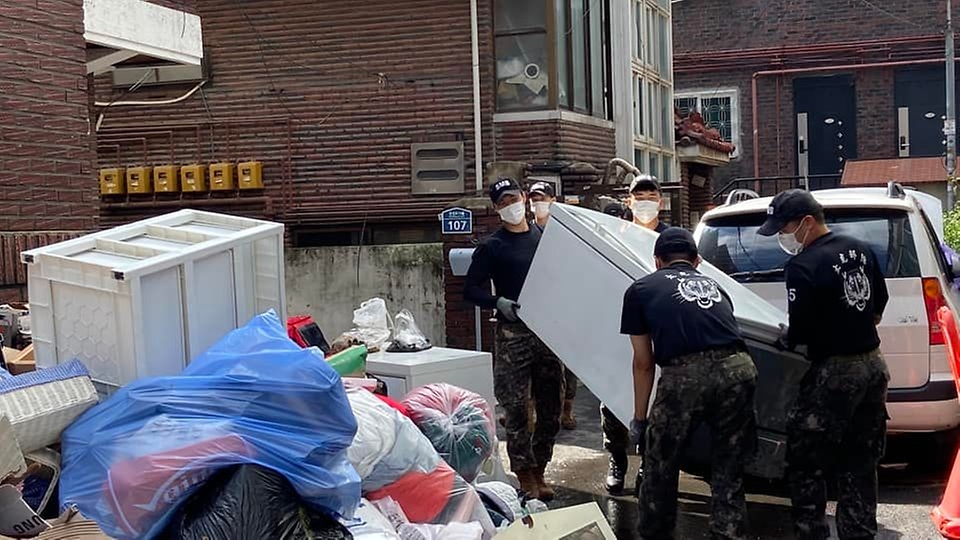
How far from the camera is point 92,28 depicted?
5.86 metres

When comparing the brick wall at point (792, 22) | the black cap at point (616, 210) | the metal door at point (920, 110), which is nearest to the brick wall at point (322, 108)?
the black cap at point (616, 210)

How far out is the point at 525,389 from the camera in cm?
564

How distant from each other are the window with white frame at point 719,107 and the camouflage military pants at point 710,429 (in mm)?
18691

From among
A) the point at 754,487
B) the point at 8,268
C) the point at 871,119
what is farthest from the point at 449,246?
the point at 871,119

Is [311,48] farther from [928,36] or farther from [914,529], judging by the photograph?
[928,36]

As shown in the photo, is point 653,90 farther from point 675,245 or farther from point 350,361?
point 350,361

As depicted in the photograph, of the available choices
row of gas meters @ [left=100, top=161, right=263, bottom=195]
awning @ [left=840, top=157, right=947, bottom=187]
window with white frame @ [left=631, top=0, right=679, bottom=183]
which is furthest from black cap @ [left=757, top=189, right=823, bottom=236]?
awning @ [left=840, top=157, right=947, bottom=187]

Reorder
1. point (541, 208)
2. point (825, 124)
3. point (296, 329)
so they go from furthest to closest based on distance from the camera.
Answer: point (825, 124) → point (541, 208) → point (296, 329)

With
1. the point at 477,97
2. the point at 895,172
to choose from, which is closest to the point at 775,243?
the point at 477,97

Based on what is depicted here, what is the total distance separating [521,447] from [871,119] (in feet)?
61.3

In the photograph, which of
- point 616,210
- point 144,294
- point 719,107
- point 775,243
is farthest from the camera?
point 719,107

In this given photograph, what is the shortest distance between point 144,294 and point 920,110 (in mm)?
21239

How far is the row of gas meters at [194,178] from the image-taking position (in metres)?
11.2

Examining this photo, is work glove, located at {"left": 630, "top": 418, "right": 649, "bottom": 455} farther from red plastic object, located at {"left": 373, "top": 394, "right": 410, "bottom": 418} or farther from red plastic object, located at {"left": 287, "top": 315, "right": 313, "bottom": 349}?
red plastic object, located at {"left": 287, "top": 315, "right": 313, "bottom": 349}
